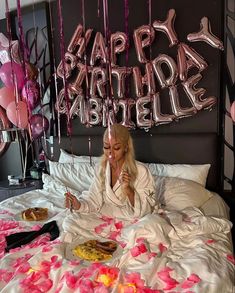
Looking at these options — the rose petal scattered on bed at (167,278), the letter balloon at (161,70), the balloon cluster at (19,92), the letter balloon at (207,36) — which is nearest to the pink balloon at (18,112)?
the balloon cluster at (19,92)

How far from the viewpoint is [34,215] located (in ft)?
6.64

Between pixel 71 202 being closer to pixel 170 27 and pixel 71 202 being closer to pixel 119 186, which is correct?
pixel 119 186

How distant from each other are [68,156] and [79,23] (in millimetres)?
1314

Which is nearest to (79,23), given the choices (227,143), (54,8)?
(54,8)

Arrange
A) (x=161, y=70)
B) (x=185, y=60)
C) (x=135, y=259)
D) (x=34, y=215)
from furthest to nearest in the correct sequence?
(x=161, y=70), (x=185, y=60), (x=34, y=215), (x=135, y=259)

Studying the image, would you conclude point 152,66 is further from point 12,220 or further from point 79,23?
point 12,220

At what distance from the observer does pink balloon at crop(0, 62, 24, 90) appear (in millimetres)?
2879

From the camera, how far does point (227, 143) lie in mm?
2393

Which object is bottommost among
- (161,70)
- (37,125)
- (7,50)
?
(37,125)

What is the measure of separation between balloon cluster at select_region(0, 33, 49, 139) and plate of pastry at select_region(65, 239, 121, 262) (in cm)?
159

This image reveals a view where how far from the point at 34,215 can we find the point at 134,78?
4.67 ft

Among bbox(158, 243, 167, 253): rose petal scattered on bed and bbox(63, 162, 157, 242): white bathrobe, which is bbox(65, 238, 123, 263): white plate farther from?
bbox(158, 243, 167, 253): rose petal scattered on bed

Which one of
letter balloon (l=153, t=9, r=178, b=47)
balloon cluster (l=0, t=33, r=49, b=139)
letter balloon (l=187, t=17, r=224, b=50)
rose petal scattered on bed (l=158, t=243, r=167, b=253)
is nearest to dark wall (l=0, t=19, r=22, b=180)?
balloon cluster (l=0, t=33, r=49, b=139)

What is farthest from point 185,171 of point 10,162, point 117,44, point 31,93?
point 10,162
